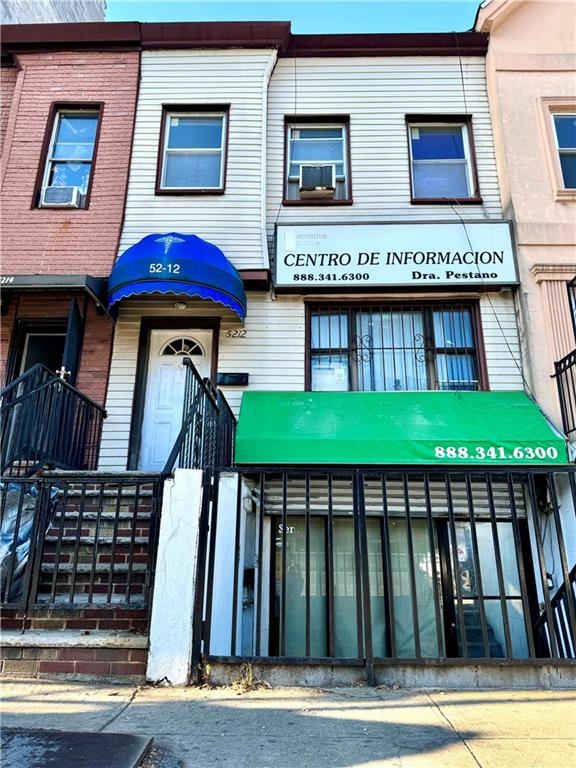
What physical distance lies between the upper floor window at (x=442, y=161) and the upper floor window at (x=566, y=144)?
4.60 ft

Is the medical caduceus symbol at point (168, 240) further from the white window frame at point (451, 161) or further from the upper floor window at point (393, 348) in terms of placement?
the white window frame at point (451, 161)

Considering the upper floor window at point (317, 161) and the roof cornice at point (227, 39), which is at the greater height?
the roof cornice at point (227, 39)

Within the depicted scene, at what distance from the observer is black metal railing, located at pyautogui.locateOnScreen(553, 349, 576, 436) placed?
268 inches

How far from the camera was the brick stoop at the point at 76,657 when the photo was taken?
3982 mm

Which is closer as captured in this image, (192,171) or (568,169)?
(568,169)

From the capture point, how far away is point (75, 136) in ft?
29.6

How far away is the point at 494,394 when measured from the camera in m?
7.24

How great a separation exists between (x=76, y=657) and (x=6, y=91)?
9.98m

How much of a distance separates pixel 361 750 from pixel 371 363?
559cm

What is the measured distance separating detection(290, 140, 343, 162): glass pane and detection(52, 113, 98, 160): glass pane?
361 cm

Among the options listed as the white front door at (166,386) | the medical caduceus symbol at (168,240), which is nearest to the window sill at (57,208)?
the medical caduceus symbol at (168,240)

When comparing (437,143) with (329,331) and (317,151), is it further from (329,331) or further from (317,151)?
(329,331)

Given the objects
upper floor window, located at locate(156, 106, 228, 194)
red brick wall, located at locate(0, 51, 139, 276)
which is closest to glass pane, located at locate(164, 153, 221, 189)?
upper floor window, located at locate(156, 106, 228, 194)

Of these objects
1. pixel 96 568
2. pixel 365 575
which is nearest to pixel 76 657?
pixel 96 568
